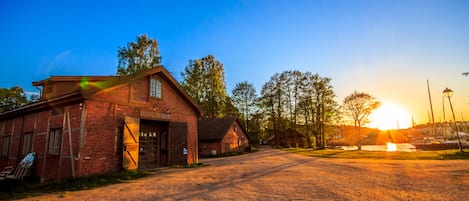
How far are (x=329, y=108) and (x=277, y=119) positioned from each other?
10593 millimetres

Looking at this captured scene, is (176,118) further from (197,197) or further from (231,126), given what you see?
(231,126)

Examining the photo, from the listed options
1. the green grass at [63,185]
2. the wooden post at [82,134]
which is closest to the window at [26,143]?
the green grass at [63,185]

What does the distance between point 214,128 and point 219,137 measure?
2.43m

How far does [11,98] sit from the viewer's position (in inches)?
1316

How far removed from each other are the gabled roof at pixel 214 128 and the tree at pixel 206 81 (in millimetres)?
6784

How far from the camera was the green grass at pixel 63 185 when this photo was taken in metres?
7.55

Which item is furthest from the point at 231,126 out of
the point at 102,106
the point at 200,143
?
the point at 102,106

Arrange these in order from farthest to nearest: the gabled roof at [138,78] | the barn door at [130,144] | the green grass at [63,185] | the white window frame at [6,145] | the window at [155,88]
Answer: the white window frame at [6,145] → the window at [155,88] → the barn door at [130,144] → the gabled roof at [138,78] → the green grass at [63,185]

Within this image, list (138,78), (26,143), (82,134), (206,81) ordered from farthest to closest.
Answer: (206,81) < (26,143) < (138,78) < (82,134)

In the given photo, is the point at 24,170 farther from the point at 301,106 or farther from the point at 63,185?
the point at 301,106

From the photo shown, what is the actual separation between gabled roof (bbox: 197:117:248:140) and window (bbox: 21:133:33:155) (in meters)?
19.1

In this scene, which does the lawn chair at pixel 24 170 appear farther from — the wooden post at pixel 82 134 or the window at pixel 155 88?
the window at pixel 155 88

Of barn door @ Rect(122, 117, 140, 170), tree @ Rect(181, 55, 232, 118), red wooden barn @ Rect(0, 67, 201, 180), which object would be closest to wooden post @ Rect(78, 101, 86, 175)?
red wooden barn @ Rect(0, 67, 201, 180)

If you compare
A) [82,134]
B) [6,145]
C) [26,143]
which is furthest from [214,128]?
[82,134]
